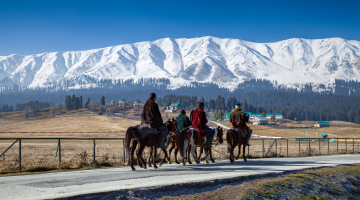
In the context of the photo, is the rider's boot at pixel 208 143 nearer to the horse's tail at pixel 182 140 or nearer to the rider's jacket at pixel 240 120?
the horse's tail at pixel 182 140

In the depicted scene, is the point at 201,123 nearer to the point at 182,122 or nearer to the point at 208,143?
the point at 182,122

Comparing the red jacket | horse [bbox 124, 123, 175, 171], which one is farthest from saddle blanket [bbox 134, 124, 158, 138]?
the red jacket

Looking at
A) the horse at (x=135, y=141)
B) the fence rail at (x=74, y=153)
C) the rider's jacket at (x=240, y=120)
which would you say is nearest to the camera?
the horse at (x=135, y=141)

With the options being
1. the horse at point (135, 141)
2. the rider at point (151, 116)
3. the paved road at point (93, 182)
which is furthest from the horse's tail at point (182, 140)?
the paved road at point (93, 182)

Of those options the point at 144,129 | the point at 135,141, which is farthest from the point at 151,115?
the point at 135,141

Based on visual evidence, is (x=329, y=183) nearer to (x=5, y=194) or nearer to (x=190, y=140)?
(x=190, y=140)

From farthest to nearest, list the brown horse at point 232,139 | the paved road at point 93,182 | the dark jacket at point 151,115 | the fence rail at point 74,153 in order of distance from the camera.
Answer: the brown horse at point 232,139
the fence rail at point 74,153
the dark jacket at point 151,115
the paved road at point 93,182

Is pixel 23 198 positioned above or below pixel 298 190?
above

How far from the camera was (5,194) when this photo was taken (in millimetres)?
8594

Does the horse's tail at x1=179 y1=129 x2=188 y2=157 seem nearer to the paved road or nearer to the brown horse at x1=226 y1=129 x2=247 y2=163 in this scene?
the paved road

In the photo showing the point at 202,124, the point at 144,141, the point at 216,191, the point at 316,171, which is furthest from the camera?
the point at 202,124

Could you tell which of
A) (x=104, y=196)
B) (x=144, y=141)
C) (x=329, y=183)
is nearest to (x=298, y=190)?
(x=329, y=183)

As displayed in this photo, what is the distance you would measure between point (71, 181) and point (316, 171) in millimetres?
10839

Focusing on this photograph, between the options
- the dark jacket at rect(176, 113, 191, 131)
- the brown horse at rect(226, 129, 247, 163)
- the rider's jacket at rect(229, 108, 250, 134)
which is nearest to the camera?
the dark jacket at rect(176, 113, 191, 131)
